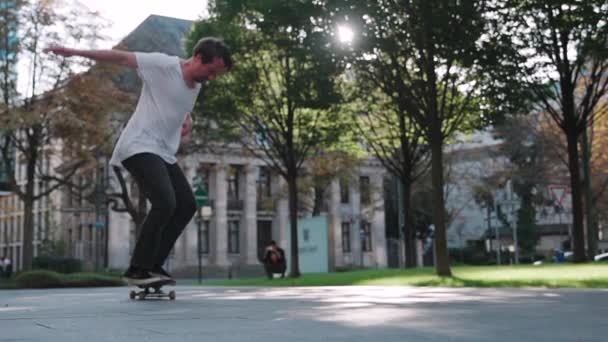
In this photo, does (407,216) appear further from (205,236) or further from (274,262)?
(205,236)

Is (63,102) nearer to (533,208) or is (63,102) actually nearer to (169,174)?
(169,174)

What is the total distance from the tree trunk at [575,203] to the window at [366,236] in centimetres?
5524

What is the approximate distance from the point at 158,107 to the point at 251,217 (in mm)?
62527

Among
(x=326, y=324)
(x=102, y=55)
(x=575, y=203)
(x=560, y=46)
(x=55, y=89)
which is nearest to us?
(x=326, y=324)

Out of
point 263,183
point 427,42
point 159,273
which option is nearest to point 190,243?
point 263,183

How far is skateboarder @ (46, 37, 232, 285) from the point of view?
6.16m

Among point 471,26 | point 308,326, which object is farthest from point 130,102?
point 308,326

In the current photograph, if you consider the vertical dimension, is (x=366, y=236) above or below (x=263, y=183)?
below

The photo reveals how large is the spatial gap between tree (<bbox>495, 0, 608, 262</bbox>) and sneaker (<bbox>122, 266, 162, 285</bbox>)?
12.6 meters

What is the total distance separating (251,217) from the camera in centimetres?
6862

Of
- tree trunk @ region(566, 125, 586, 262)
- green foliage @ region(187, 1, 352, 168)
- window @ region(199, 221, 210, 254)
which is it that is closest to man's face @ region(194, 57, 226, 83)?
green foliage @ region(187, 1, 352, 168)

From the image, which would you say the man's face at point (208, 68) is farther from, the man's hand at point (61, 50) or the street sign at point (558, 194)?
the street sign at point (558, 194)

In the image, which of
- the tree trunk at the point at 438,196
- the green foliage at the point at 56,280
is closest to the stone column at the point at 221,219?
the green foliage at the point at 56,280

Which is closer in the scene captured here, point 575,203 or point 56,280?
point 575,203
